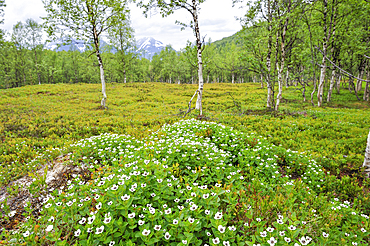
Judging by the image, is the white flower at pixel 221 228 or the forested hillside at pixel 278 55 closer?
the white flower at pixel 221 228

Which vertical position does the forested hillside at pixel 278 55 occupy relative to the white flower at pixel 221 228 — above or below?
above

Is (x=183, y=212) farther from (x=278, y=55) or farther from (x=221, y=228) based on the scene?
(x=278, y=55)

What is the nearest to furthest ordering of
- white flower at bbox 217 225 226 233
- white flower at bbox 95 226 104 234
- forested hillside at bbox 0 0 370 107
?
1. white flower at bbox 95 226 104 234
2. white flower at bbox 217 225 226 233
3. forested hillside at bbox 0 0 370 107

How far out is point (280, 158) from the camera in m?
5.78

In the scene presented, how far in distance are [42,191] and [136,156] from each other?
8.58ft

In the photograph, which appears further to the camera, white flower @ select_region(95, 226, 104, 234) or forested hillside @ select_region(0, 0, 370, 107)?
forested hillside @ select_region(0, 0, 370, 107)

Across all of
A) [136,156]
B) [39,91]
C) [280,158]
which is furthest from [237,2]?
[39,91]

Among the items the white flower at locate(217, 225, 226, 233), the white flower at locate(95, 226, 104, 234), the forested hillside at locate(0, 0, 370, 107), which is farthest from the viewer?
the forested hillside at locate(0, 0, 370, 107)

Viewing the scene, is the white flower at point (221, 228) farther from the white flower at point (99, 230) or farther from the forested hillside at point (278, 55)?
the forested hillside at point (278, 55)

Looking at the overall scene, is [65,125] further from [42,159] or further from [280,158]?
[280,158]

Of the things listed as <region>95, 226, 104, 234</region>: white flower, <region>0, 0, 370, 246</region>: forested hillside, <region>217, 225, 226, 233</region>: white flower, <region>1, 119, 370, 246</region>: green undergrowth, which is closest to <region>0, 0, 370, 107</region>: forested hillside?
<region>0, 0, 370, 246</region>: forested hillside

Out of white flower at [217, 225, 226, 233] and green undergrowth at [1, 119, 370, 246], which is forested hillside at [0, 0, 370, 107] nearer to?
green undergrowth at [1, 119, 370, 246]

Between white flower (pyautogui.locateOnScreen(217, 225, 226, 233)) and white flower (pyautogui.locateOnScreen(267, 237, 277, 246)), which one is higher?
white flower (pyautogui.locateOnScreen(217, 225, 226, 233))

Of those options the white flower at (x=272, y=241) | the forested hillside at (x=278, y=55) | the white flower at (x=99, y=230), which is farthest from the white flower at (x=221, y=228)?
the forested hillside at (x=278, y=55)
